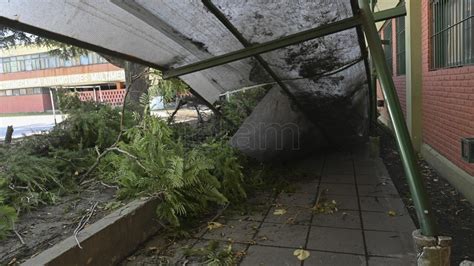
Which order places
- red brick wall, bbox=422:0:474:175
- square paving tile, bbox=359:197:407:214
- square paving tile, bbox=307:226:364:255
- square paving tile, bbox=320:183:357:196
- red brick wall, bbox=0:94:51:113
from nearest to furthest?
1. square paving tile, bbox=307:226:364:255
2. square paving tile, bbox=359:197:407:214
3. red brick wall, bbox=422:0:474:175
4. square paving tile, bbox=320:183:357:196
5. red brick wall, bbox=0:94:51:113

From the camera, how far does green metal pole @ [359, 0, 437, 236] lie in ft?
6.93

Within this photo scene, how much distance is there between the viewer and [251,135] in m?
5.98

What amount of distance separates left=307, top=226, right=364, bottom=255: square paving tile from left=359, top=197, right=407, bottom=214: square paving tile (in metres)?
0.73

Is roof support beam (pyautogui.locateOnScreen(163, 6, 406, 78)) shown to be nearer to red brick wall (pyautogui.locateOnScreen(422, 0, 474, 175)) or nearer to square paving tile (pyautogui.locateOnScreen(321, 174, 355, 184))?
red brick wall (pyautogui.locateOnScreen(422, 0, 474, 175))

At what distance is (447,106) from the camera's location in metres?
5.21

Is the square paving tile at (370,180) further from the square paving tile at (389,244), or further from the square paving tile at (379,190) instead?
the square paving tile at (389,244)

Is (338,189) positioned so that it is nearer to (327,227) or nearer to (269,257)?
(327,227)

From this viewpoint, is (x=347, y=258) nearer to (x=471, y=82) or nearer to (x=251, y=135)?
(x=471, y=82)

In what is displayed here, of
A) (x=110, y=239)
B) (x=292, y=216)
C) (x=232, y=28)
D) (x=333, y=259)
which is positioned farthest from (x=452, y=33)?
(x=110, y=239)

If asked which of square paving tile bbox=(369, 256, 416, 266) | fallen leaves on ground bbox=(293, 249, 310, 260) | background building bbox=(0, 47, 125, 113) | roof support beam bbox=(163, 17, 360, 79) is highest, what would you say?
background building bbox=(0, 47, 125, 113)

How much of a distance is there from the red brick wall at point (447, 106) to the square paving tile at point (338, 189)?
1.36 metres

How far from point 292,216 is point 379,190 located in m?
1.50

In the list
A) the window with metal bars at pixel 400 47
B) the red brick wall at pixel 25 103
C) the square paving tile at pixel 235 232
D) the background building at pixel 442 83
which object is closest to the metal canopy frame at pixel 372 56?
the background building at pixel 442 83

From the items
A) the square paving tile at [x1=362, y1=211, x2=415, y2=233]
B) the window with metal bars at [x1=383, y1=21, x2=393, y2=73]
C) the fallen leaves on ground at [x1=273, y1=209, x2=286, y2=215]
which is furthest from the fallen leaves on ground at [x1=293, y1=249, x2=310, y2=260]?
the window with metal bars at [x1=383, y1=21, x2=393, y2=73]
